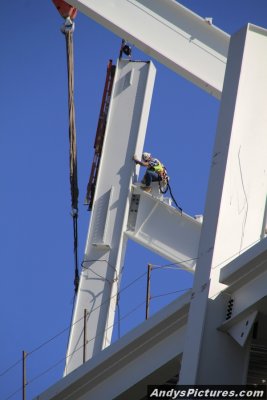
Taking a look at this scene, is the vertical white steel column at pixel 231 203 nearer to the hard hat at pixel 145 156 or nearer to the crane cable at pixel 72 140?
the hard hat at pixel 145 156

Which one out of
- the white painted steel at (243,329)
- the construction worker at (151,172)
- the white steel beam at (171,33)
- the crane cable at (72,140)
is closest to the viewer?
the white painted steel at (243,329)

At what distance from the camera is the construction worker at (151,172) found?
19391 millimetres

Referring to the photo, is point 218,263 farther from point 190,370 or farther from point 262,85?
point 262,85

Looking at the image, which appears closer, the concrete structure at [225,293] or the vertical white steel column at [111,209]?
the concrete structure at [225,293]

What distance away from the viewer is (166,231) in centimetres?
1900

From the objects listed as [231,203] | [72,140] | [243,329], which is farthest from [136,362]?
[72,140]

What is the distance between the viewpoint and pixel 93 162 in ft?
66.0

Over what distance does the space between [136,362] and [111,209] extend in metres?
8.36

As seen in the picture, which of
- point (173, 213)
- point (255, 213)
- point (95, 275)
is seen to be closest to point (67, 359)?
point (95, 275)

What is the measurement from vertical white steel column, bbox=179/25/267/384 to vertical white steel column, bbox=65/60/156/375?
8718mm

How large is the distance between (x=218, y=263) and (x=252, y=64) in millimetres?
2365

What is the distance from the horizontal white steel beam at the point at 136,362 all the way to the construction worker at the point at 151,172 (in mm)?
7706

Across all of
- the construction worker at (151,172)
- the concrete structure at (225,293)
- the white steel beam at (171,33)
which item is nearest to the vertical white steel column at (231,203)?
the concrete structure at (225,293)

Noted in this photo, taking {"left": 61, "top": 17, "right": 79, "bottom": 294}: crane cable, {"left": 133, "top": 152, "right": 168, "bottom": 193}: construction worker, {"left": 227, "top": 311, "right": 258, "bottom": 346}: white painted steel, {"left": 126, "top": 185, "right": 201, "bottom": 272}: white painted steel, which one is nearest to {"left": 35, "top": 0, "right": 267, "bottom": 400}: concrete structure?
{"left": 227, "top": 311, "right": 258, "bottom": 346}: white painted steel
